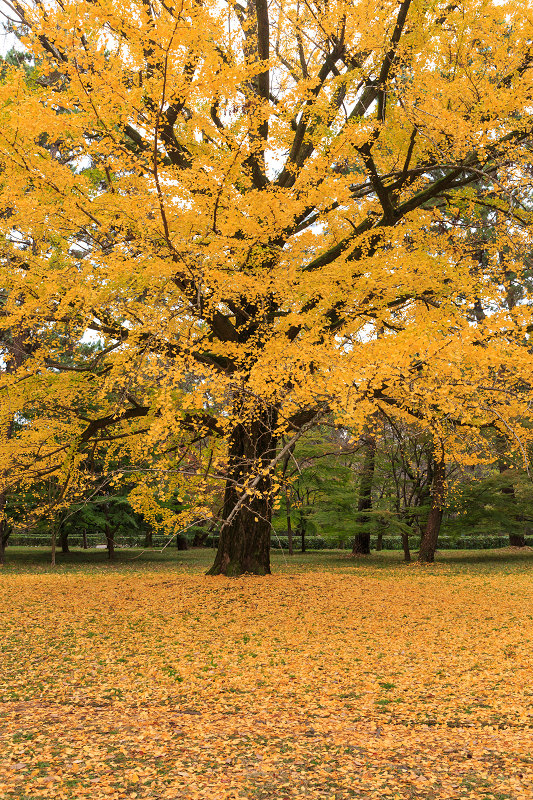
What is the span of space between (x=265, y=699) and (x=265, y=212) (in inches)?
222

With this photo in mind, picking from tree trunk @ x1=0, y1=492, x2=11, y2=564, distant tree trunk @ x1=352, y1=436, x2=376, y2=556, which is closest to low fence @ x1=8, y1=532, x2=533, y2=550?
distant tree trunk @ x1=352, y1=436, x2=376, y2=556

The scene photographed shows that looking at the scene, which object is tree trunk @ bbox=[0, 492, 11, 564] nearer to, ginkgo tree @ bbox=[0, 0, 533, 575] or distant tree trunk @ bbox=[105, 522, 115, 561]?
distant tree trunk @ bbox=[105, 522, 115, 561]

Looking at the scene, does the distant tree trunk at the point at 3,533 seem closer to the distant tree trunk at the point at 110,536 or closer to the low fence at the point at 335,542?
the distant tree trunk at the point at 110,536

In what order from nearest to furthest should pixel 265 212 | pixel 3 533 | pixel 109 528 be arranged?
pixel 265 212 → pixel 3 533 → pixel 109 528

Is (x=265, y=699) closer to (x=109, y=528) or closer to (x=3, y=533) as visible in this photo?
(x=109, y=528)

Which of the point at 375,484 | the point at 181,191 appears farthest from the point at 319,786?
the point at 375,484

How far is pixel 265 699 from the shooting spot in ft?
15.6

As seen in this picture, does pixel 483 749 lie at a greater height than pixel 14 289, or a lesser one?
lesser

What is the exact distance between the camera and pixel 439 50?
9078 millimetres

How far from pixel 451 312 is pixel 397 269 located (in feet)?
4.21

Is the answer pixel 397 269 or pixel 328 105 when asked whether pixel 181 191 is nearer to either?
pixel 328 105

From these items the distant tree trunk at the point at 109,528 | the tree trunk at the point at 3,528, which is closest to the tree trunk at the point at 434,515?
the distant tree trunk at the point at 109,528

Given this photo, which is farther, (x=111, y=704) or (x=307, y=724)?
(x=111, y=704)

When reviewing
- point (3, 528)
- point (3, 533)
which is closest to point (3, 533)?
point (3, 533)
